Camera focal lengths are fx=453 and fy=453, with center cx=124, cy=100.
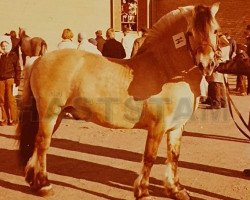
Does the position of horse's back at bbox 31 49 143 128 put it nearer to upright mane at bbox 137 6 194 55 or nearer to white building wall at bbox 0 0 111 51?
upright mane at bbox 137 6 194 55

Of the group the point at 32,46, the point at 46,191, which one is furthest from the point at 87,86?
the point at 32,46

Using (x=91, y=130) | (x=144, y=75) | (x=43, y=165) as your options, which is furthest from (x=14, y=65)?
(x=144, y=75)

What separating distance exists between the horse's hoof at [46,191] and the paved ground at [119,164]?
0.21 ft

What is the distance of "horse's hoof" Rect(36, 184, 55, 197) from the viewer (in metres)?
5.56

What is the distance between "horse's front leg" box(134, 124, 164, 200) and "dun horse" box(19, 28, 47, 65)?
5.19 metres

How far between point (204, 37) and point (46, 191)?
2.67 meters

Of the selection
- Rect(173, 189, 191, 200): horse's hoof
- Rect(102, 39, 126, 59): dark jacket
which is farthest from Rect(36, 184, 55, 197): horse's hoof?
Rect(102, 39, 126, 59): dark jacket

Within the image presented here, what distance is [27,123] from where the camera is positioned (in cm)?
602

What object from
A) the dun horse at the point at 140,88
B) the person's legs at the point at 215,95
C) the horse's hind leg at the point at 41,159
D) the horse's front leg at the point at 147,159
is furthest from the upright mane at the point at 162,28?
the person's legs at the point at 215,95

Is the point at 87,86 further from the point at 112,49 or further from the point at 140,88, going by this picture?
the point at 112,49

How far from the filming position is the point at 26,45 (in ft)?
46.2

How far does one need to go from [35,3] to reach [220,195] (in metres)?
14.6

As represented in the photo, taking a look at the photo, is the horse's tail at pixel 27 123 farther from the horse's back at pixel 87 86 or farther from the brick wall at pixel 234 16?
the brick wall at pixel 234 16

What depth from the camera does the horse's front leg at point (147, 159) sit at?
5.26 metres
